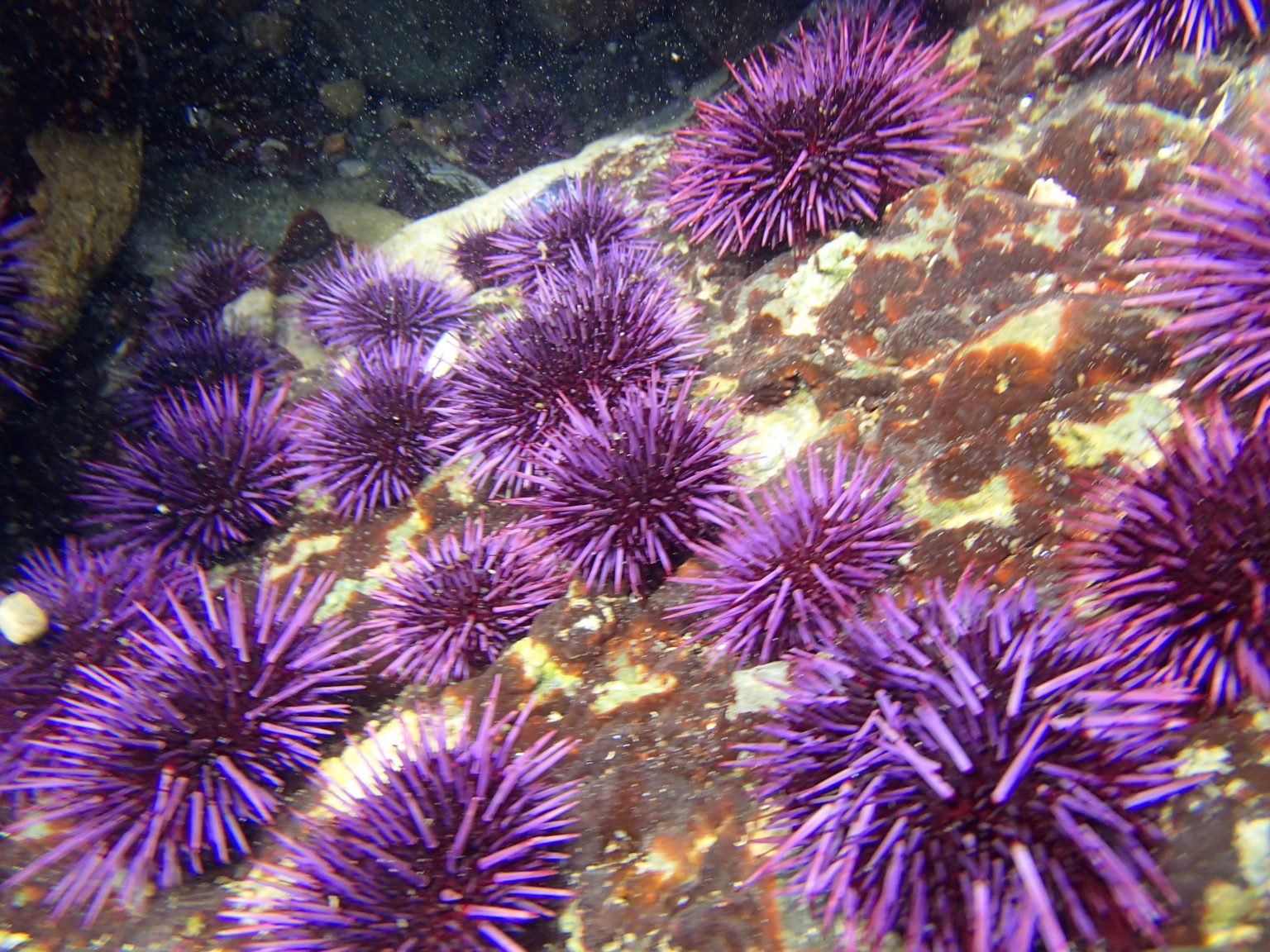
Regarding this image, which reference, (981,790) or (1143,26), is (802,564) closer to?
(981,790)

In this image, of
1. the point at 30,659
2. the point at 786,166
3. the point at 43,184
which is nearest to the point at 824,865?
the point at 786,166

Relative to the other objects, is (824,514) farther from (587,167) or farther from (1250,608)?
(587,167)

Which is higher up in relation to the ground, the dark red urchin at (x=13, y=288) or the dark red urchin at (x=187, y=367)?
the dark red urchin at (x=187, y=367)

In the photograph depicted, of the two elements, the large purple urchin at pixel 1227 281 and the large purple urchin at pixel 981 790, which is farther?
the large purple urchin at pixel 1227 281

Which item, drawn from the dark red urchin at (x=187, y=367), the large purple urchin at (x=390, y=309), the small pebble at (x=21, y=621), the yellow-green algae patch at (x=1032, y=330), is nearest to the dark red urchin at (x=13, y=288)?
the dark red urchin at (x=187, y=367)

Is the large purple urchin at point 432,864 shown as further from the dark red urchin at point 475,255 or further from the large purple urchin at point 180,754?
the dark red urchin at point 475,255

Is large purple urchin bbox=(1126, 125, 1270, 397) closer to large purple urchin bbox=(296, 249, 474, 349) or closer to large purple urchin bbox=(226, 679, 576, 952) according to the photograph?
large purple urchin bbox=(226, 679, 576, 952)
